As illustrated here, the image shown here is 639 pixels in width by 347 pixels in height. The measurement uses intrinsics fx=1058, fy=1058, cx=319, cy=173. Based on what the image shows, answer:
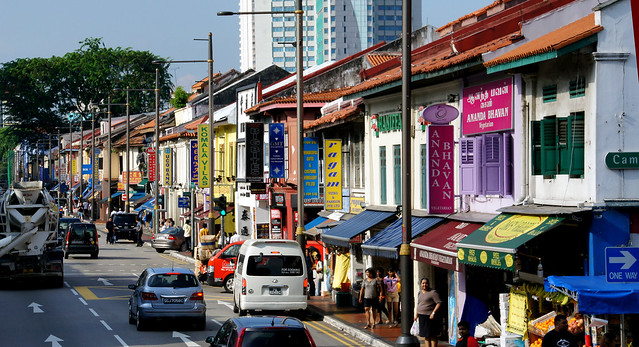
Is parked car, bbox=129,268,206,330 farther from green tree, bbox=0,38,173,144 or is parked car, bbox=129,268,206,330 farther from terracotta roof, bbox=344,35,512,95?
green tree, bbox=0,38,173,144

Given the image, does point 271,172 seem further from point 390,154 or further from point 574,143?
point 574,143

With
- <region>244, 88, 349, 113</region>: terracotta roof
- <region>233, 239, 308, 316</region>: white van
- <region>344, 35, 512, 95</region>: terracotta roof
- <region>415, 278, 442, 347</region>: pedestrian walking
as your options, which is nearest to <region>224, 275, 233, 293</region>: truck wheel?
<region>233, 239, 308, 316</region>: white van

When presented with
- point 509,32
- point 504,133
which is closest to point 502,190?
→ point 504,133

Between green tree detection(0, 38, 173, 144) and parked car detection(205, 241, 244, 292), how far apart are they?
285 feet

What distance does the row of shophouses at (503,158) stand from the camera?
704 inches

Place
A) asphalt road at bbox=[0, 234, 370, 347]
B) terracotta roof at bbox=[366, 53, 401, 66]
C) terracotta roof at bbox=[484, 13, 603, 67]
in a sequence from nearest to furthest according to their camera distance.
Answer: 1. terracotta roof at bbox=[484, 13, 603, 67]
2. asphalt road at bbox=[0, 234, 370, 347]
3. terracotta roof at bbox=[366, 53, 401, 66]

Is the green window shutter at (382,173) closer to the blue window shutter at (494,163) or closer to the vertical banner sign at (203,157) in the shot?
the blue window shutter at (494,163)

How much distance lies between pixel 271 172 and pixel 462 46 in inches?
742

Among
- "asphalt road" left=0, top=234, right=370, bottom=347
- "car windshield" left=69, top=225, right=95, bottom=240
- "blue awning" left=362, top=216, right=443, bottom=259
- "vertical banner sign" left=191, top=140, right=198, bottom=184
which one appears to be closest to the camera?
"asphalt road" left=0, top=234, right=370, bottom=347

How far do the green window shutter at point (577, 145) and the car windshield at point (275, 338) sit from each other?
580cm

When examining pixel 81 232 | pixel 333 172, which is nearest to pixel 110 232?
pixel 81 232

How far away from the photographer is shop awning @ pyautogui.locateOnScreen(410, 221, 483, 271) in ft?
72.6

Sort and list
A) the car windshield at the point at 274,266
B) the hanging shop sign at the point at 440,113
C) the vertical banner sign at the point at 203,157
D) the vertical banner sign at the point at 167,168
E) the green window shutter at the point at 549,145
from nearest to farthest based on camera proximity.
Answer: the green window shutter at the point at 549,145 < the hanging shop sign at the point at 440,113 < the car windshield at the point at 274,266 < the vertical banner sign at the point at 203,157 < the vertical banner sign at the point at 167,168

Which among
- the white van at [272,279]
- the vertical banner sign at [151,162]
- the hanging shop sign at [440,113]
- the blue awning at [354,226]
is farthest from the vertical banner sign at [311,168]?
the vertical banner sign at [151,162]
